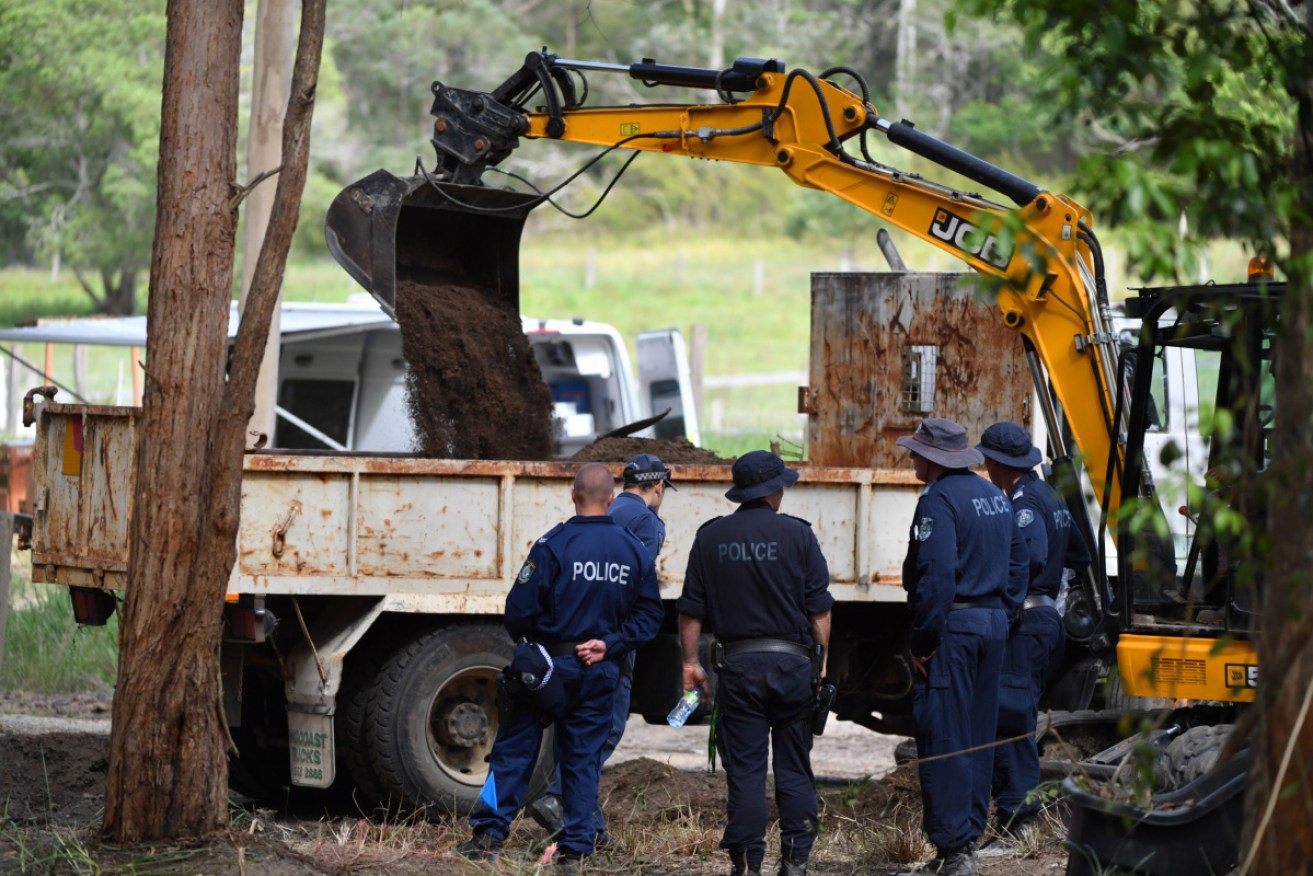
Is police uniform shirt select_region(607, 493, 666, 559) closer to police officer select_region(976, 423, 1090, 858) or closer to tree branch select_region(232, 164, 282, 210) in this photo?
police officer select_region(976, 423, 1090, 858)

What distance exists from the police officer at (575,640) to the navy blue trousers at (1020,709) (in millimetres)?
1799

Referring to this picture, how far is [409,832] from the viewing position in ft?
24.4

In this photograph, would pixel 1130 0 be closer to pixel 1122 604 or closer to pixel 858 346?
pixel 1122 604

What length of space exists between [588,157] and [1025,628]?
113 feet

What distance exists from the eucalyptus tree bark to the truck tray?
10.2ft

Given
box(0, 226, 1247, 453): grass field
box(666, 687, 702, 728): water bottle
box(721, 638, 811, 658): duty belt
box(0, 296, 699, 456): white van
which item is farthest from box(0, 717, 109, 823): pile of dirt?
box(0, 226, 1247, 453): grass field

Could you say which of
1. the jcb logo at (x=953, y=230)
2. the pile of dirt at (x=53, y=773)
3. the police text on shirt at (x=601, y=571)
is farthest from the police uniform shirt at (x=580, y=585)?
the jcb logo at (x=953, y=230)

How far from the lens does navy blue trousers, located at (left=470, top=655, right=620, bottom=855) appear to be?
6.98 metres

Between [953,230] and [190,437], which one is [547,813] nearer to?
[190,437]

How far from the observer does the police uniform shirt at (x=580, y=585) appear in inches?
273

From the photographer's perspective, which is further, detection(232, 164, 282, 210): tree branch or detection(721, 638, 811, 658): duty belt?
detection(721, 638, 811, 658): duty belt

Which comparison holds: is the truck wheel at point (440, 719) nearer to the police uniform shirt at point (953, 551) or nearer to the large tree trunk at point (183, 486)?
the large tree trunk at point (183, 486)

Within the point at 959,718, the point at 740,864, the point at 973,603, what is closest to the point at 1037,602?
the point at 973,603

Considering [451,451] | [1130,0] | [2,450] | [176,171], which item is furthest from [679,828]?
[2,450]
